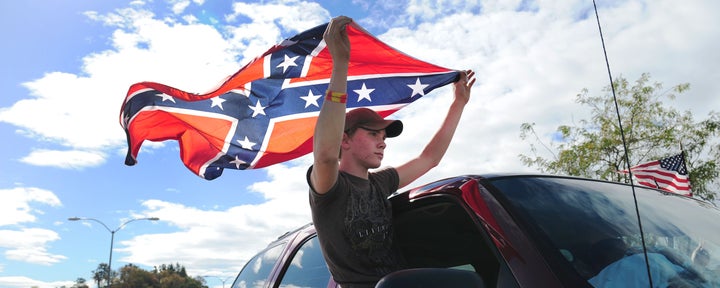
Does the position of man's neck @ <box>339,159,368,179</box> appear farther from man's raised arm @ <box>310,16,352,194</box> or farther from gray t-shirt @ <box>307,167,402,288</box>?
man's raised arm @ <box>310,16,352,194</box>

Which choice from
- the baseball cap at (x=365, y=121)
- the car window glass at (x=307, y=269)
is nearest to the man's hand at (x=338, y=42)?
the baseball cap at (x=365, y=121)

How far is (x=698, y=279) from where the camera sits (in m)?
2.03

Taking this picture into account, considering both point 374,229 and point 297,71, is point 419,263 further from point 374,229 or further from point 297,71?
point 297,71

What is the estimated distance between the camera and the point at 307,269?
3.70m

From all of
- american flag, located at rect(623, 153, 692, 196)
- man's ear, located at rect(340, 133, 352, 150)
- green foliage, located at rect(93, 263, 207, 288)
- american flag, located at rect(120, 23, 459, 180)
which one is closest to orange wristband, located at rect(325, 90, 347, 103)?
man's ear, located at rect(340, 133, 352, 150)

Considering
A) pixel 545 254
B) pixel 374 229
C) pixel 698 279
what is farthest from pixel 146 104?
pixel 698 279

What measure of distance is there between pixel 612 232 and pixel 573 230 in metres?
0.15

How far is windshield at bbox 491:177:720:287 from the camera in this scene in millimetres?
2039

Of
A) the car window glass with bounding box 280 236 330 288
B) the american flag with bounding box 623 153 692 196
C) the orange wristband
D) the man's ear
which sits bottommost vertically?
the car window glass with bounding box 280 236 330 288

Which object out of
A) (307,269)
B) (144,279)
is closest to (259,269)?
(307,269)

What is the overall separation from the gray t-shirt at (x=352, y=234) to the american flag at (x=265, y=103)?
2265mm

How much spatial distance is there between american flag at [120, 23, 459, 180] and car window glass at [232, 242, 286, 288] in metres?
0.79

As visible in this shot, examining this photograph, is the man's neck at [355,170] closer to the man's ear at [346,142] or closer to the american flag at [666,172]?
the man's ear at [346,142]

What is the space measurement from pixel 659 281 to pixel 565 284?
0.34 meters
